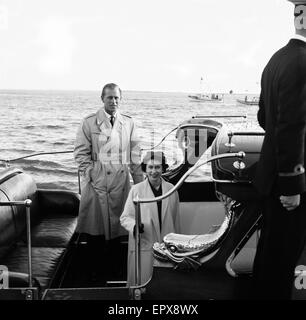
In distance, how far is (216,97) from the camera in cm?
8306

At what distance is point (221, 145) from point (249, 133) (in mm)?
284

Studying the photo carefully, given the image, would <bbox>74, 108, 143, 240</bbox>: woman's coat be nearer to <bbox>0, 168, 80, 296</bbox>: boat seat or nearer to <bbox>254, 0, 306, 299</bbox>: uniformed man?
<bbox>0, 168, 80, 296</bbox>: boat seat

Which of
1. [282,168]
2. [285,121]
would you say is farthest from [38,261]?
[285,121]

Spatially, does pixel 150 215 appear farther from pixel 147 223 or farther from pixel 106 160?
pixel 106 160

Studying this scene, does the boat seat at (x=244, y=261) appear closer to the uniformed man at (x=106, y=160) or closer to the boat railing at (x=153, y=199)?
→ the boat railing at (x=153, y=199)

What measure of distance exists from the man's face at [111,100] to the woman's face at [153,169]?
2.95 feet

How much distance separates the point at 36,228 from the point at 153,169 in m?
1.86

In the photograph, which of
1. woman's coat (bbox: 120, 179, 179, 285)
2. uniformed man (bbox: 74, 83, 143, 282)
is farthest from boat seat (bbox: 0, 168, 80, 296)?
woman's coat (bbox: 120, 179, 179, 285)

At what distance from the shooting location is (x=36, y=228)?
15.8ft

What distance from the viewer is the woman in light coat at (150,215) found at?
342 cm

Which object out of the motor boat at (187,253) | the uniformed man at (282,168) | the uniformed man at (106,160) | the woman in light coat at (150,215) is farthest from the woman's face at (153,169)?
the uniformed man at (282,168)
